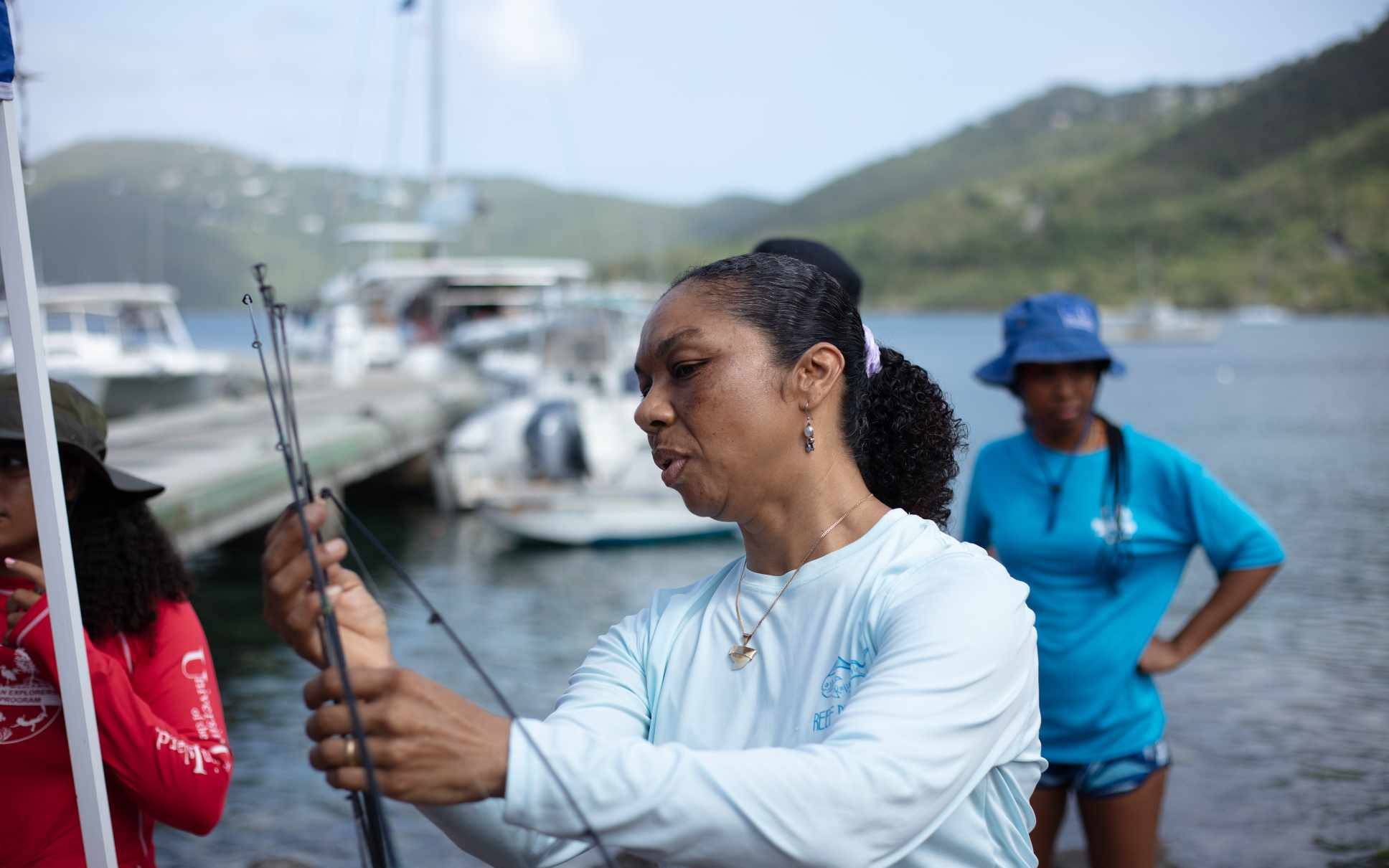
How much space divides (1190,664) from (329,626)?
464 inches

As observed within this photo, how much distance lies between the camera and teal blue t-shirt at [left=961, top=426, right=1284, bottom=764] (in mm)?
3334

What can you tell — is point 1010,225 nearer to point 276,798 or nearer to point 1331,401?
point 1331,401

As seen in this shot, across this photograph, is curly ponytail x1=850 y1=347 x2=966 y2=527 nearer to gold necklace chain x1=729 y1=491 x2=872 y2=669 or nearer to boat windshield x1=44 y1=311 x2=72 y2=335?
gold necklace chain x1=729 y1=491 x2=872 y2=669

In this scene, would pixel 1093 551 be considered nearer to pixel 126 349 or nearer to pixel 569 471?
pixel 569 471

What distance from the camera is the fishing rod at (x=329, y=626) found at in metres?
1.22

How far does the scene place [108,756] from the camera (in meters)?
2.17

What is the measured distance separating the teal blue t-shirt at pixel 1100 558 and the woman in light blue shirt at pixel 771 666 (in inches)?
59.2

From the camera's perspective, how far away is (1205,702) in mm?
10555

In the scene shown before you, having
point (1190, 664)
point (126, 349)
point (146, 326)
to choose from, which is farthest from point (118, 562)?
point (146, 326)

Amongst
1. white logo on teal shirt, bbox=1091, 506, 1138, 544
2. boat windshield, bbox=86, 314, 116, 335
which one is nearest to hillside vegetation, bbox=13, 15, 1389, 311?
boat windshield, bbox=86, 314, 116, 335

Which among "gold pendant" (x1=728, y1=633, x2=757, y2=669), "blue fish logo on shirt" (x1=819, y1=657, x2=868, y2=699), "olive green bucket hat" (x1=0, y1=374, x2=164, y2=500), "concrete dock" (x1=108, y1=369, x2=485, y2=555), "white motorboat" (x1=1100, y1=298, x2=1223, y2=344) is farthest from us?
"white motorboat" (x1=1100, y1=298, x2=1223, y2=344)

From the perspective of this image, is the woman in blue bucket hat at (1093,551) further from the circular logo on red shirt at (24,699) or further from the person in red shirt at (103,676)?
the circular logo on red shirt at (24,699)

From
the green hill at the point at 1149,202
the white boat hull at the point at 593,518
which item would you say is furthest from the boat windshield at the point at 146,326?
the green hill at the point at 1149,202

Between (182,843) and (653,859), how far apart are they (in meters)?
7.31
